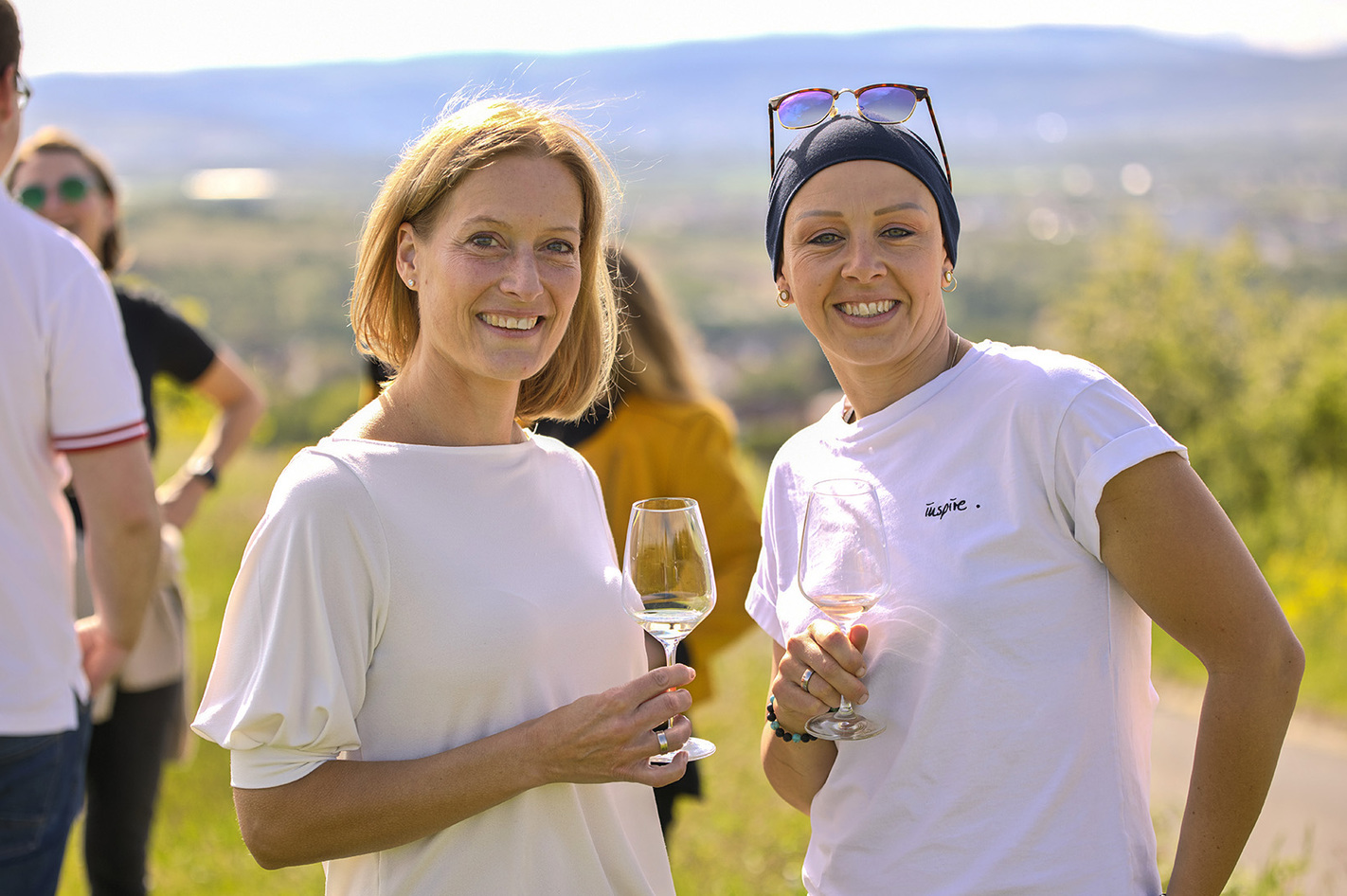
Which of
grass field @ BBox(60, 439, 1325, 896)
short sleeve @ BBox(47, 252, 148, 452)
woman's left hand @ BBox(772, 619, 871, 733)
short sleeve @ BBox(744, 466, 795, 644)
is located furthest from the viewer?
grass field @ BBox(60, 439, 1325, 896)

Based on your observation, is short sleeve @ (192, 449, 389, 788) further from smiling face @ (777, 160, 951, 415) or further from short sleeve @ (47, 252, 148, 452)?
short sleeve @ (47, 252, 148, 452)

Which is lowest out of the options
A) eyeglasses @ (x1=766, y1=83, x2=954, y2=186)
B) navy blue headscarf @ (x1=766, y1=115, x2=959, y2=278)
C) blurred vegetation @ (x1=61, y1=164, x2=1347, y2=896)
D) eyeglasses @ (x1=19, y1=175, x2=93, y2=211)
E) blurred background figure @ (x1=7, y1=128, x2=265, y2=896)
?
blurred vegetation @ (x1=61, y1=164, x2=1347, y2=896)

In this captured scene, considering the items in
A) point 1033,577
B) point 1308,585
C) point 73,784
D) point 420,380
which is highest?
point 420,380

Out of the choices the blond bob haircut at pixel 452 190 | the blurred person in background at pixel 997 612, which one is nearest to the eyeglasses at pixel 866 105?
the blurred person in background at pixel 997 612

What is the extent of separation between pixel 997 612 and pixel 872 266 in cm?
69

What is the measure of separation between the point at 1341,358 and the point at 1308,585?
706cm

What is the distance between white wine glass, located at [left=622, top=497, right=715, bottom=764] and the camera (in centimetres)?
209

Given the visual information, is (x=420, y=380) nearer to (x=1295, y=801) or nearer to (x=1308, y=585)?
(x=1295, y=801)

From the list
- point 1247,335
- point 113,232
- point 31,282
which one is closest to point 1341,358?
point 1247,335

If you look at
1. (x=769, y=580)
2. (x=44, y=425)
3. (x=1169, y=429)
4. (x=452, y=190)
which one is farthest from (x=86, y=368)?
(x=1169, y=429)

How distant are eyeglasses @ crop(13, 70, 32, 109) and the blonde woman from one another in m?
1.22

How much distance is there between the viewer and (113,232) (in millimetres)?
4711

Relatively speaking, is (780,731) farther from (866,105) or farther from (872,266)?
(866,105)

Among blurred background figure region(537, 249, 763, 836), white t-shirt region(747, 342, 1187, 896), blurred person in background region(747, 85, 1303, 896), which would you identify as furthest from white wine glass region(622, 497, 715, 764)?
blurred background figure region(537, 249, 763, 836)
